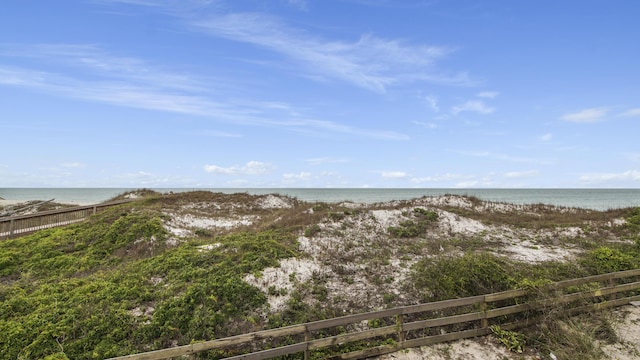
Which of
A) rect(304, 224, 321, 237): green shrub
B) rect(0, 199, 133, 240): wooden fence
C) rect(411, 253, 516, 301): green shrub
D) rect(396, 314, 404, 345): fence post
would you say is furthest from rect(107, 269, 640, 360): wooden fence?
rect(0, 199, 133, 240): wooden fence

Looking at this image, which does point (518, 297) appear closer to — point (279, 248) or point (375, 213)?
point (279, 248)

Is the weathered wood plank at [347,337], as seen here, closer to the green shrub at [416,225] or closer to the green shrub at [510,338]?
the green shrub at [510,338]

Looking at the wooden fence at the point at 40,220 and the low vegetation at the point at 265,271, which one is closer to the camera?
the low vegetation at the point at 265,271

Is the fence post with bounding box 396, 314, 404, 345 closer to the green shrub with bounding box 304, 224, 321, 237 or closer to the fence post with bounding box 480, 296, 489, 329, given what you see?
the fence post with bounding box 480, 296, 489, 329

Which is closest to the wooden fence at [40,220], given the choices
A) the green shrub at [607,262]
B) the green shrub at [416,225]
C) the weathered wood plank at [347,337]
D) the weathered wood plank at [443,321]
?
the green shrub at [416,225]

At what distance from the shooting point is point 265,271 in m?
12.4

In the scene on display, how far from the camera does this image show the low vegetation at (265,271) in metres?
9.15

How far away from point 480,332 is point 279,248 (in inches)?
329

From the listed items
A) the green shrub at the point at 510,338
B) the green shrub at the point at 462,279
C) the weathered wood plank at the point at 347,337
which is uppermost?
the green shrub at the point at 462,279

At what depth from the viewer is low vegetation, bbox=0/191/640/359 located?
9.15m

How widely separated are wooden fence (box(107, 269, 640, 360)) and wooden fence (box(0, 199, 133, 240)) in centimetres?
1980

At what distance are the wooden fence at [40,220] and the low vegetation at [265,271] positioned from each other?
2.22m

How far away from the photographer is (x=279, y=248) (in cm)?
1436

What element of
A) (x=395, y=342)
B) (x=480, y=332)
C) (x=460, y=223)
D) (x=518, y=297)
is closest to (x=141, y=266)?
(x=395, y=342)
